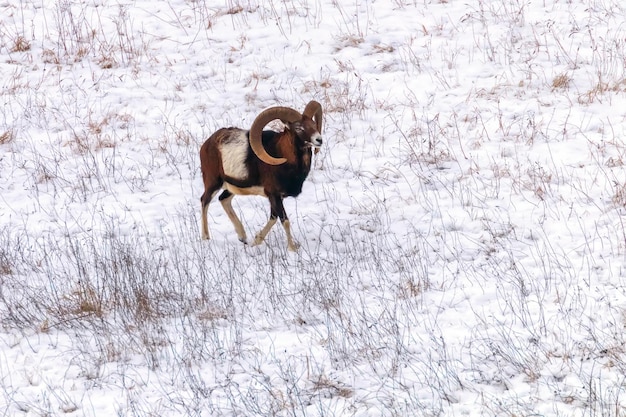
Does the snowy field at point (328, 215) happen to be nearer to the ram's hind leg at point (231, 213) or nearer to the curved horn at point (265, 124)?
the ram's hind leg at point (231, 213)

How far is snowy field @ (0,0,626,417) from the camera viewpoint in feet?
21.2

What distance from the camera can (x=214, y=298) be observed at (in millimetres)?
7941

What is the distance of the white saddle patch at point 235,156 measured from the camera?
31.5ft

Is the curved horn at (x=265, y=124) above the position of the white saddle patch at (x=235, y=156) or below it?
above

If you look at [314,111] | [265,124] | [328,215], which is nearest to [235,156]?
[265,124]

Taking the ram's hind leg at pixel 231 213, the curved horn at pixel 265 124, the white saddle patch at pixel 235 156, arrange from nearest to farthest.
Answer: the curved horn at pixel 265 124, the white saddle patch at pixel 235 156, the ram's hind leg at pixel 231 213

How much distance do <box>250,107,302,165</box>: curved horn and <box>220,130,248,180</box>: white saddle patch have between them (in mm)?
368

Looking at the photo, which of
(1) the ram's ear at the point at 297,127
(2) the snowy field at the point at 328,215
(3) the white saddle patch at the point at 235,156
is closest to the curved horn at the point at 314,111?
(1) the ram's ear at the point at 297,127

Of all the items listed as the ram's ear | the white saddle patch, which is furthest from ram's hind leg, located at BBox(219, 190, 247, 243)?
the ram's ear

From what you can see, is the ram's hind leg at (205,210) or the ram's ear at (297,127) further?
the ram's hind leg at (205,210)

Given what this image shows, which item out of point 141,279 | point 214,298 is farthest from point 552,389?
point 141,279

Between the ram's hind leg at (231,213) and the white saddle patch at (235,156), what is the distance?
19.0 inches

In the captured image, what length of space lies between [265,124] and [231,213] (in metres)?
1.27

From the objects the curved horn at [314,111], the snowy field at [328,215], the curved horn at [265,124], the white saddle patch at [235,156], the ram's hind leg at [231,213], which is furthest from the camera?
the ram's hind leg at [231,213]
